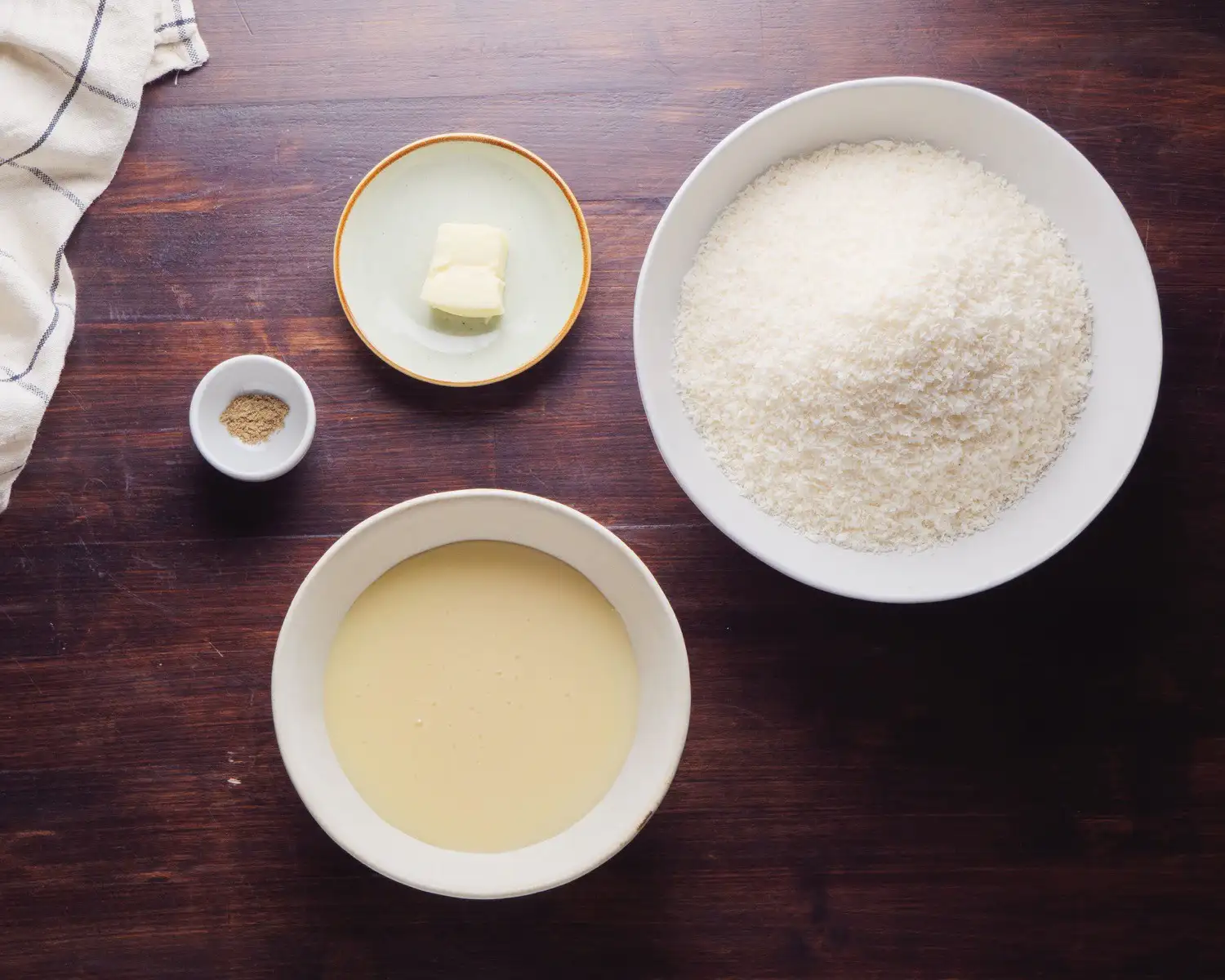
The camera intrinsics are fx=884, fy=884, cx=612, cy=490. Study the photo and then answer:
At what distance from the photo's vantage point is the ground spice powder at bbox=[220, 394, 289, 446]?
1117 millimetres

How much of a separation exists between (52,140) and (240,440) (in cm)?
44

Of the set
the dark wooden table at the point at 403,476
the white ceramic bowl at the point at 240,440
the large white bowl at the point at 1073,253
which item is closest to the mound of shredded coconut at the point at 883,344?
the large white bowl at the point at 1073,253

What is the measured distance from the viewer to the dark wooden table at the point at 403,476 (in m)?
1.14

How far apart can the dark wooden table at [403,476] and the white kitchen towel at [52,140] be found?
0.03 meters

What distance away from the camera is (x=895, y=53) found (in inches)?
45.4

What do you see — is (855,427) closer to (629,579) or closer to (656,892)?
(629,579)

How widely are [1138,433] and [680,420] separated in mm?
516

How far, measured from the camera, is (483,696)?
40.1 inches

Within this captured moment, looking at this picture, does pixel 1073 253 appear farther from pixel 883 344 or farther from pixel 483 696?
pixel 483 696

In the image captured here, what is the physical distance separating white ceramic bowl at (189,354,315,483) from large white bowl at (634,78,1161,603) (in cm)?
43

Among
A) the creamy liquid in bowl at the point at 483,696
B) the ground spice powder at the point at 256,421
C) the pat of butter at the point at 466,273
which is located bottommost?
the creamy liquid in bowl at the point at 483,696

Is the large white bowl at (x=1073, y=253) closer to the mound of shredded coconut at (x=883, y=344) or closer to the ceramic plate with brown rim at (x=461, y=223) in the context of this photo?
the mound of shredded coconut at (x=883, y=344)

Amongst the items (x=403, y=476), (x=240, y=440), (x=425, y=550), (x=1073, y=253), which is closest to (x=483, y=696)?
(x=425, y=550)

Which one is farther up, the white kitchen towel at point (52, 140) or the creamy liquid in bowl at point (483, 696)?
the white kitchen towel at point (52, 140)
